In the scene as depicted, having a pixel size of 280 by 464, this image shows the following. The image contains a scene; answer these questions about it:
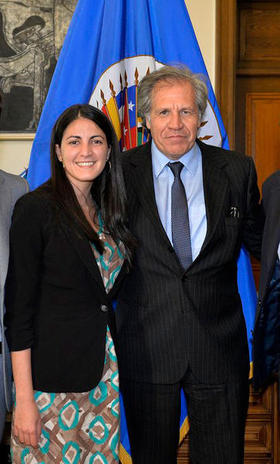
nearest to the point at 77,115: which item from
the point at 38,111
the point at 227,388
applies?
the point at 227,388

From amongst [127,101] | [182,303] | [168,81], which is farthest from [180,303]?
[127,101]

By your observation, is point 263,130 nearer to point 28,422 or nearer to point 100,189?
point 100,189

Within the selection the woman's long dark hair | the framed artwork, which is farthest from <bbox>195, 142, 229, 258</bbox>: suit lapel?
the framed artwork

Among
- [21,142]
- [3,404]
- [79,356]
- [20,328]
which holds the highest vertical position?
[21,142]

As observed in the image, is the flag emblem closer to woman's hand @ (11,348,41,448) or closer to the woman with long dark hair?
the woman with long dark hair

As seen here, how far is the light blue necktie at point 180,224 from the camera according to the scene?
1771 millimetres

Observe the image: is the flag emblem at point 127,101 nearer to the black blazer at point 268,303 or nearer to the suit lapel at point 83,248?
the black blazer at point 268,303

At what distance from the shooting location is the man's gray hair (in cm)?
191

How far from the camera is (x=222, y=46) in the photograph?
319cm

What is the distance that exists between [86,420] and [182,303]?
48 cm

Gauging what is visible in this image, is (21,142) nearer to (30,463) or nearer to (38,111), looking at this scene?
(38,111)

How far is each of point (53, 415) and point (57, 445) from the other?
0.09 m

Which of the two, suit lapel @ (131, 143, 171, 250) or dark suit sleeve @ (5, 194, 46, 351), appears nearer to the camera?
dark suit sleeve @ (5, 194, 46, 351)

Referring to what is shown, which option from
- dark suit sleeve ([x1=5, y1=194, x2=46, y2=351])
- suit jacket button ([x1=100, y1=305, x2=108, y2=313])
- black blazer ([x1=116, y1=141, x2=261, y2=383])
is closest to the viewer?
dark suit sleeve ([x1=5, y1=194, x2=46, y2=351])
